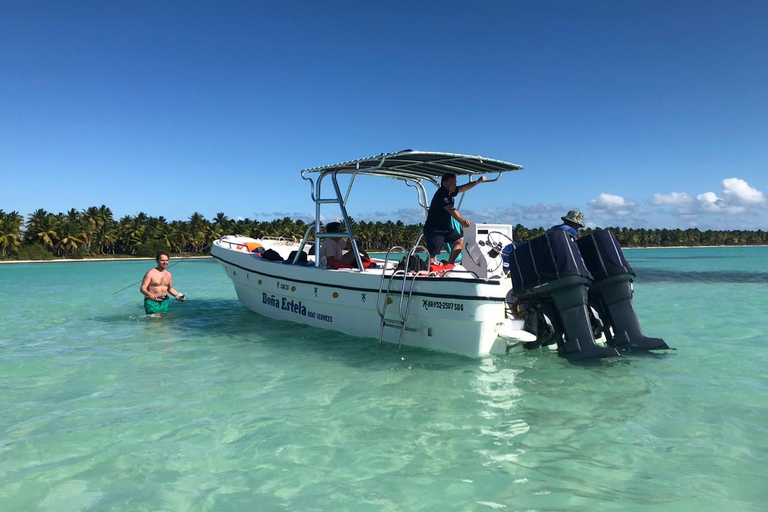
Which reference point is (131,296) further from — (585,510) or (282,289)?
(585,510)

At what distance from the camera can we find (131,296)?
16703 millimetres

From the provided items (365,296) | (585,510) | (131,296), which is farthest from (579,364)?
(131,296)

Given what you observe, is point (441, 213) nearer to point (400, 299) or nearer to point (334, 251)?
point (400, 299)

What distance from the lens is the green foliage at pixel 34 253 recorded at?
60.8m

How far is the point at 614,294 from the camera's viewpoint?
5996 mm

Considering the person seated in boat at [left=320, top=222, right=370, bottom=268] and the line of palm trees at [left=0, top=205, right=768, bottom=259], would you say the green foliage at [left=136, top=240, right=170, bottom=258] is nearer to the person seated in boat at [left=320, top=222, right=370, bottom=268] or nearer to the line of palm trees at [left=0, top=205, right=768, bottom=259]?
the line of palm trees at [left=0, top=205, right=768, bottom=259]

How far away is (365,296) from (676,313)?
336 inches

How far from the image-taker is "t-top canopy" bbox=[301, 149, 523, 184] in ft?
24.1

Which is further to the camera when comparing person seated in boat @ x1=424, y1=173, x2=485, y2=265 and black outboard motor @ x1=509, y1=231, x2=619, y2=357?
person seated in boat @ x1=424, y1=173, x2=485, y2=265

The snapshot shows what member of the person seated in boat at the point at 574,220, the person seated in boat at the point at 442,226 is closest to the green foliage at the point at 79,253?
the person seated in boat at the point at 442,226

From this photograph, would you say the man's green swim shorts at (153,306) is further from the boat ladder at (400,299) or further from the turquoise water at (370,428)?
the boat ladder at (400,299)

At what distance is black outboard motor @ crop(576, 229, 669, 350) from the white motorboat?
0.47 feet

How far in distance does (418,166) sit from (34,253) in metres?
68.1

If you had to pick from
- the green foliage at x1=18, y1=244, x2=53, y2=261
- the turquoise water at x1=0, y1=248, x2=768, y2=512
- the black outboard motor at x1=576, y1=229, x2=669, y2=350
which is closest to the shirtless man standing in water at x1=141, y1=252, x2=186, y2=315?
the turquoise water at x1=0, y1=248, x2=768, y2=512
